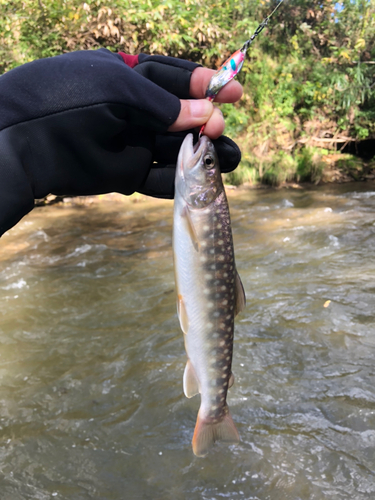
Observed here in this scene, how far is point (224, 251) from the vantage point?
7.11 feet

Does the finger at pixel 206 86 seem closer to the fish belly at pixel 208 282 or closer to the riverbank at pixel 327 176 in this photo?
the fish belly at pixel 208 282

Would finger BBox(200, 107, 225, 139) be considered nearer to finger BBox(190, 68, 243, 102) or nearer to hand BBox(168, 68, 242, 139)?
hand BBox(168, 68, 242, 139)

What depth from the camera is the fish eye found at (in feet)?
6.88

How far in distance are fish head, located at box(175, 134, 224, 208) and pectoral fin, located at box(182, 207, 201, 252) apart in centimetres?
5

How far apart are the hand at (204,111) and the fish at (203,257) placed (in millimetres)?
81

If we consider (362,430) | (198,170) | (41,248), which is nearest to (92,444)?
(362,430)

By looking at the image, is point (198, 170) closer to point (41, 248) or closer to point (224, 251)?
point (224, 251)

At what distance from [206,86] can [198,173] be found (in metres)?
0.58

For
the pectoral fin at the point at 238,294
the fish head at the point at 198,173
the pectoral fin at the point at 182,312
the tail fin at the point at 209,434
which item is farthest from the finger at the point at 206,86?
the tail fin at the point at 209,434

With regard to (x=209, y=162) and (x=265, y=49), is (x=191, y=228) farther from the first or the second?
(x=265, y=49)

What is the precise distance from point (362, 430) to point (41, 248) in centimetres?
649

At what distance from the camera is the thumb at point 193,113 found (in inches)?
79.4

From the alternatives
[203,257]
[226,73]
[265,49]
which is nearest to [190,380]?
[203,257]

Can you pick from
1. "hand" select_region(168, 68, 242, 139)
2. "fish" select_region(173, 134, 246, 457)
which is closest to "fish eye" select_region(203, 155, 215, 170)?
"fish" select_region(173, 134, 246, 457)
